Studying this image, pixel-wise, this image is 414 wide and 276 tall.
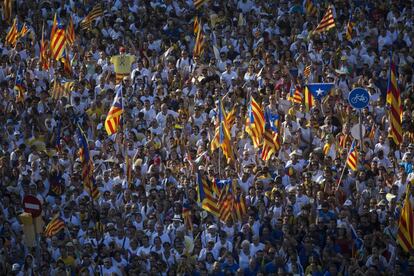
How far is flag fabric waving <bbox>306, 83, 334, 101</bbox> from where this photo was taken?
37.9m

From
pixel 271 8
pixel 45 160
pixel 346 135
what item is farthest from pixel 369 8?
pixel 45 160

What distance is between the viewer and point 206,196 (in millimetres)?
33656

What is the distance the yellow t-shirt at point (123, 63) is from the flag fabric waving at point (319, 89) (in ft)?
14.9

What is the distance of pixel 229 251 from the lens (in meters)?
32.6

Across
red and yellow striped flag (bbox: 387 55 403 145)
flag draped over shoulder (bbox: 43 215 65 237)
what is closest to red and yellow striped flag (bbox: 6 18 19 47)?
flag draped over shoulder (bbox: 43 215 65 237)

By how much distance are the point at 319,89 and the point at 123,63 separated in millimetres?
4911

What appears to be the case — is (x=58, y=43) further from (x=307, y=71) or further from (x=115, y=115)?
(x=307, y=71)

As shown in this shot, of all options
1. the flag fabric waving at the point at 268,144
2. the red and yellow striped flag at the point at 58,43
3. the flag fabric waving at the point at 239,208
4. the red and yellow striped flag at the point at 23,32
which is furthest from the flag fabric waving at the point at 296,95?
the red and yellow striped flag at the point at 23,32

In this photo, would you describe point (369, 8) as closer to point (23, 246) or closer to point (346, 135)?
point (346, 135)

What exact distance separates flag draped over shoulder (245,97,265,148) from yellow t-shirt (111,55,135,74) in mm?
4642

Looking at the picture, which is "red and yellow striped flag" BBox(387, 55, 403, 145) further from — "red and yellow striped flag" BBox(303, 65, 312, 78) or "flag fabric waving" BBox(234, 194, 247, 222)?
"red and yellow striped flag" BBox(303, 65, 312, 78)

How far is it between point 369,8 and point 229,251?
1168 centimetres

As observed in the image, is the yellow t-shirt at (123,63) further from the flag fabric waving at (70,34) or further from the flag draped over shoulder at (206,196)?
the flag draped over shoulder at (206,196)

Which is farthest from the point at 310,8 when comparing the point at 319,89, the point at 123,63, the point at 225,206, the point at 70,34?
the point at 225,206
